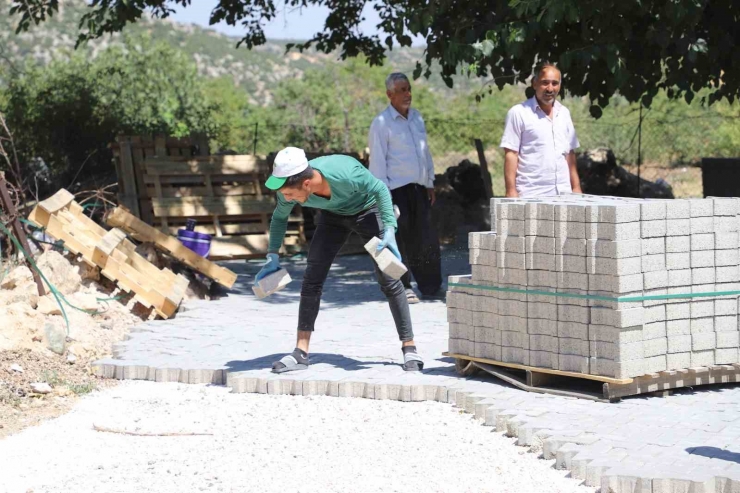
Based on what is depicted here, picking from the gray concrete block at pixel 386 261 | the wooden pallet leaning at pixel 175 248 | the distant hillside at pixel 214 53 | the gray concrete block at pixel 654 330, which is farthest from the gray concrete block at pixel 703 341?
the distant hillside at pixel 214 53

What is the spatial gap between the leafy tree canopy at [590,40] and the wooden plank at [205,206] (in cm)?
259

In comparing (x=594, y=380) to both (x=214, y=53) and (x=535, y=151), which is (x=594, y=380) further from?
(x=214, y=53)

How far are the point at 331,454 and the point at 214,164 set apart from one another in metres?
10.4

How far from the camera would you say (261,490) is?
5.21 metres

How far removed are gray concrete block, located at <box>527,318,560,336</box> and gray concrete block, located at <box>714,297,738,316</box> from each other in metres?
1.04

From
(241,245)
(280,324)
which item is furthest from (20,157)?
(280,324)

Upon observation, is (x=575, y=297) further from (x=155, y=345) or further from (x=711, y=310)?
(x=155, y=345)

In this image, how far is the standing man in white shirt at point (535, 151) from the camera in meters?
8.23

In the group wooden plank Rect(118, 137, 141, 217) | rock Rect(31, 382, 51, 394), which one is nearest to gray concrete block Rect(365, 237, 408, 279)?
rock Rect(31, 382, 51, 394)

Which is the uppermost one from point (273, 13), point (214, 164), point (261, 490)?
point (273, 13)

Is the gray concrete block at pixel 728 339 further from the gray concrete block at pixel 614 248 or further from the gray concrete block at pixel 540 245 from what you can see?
the gray concrete block at pixel 540 245

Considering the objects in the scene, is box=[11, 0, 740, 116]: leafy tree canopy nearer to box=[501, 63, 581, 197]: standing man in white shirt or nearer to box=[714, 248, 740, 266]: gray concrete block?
box=[501, 63, 581, 197]: standing man in white shirt

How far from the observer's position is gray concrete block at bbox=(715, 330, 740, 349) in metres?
6.66

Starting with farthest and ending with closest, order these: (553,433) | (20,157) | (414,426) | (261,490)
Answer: (20,157) → (414,426) → (553,433) → (261,490)
